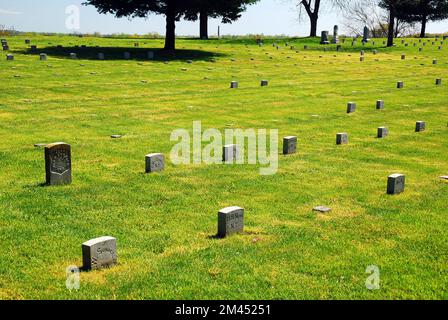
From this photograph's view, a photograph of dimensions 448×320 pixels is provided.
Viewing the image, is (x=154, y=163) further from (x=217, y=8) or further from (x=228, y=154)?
(x=217, y=8)

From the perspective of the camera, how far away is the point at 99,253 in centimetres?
789

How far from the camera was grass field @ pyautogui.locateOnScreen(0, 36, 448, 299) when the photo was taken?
25.1 feet

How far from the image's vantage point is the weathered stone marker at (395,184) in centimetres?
1202

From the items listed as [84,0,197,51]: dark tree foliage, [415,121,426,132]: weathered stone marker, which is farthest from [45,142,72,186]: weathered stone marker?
[84,0,197,51]: dark tree foliage

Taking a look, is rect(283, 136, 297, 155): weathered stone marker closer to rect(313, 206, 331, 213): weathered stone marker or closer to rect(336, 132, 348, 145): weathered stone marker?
rect(336, 132, 348, 145): weathered stone marker

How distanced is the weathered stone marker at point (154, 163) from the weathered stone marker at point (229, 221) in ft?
14.9

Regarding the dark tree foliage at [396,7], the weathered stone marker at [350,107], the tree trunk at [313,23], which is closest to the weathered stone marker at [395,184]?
the weathered stone marker at [350,107]

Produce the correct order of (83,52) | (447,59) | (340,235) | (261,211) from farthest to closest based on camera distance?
(447,59) < (83,52) < (261,211) < (340,235)

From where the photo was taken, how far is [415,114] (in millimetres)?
24500

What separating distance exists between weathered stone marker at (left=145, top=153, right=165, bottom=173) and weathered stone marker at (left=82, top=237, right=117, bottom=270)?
17.9 ft

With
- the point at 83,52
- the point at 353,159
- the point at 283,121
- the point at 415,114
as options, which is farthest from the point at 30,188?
the point at 83,52

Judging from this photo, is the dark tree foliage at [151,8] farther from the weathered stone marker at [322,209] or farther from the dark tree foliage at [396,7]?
the weathered stone marker at [322,209]
